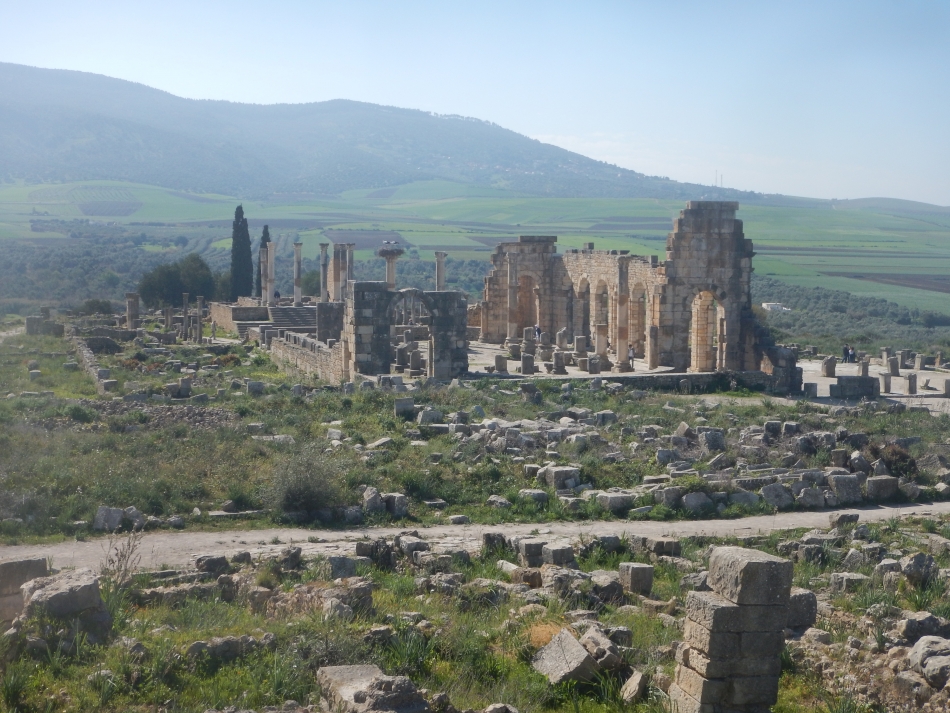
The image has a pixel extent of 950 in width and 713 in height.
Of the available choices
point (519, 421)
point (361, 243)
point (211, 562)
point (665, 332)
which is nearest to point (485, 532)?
point (211, 562)

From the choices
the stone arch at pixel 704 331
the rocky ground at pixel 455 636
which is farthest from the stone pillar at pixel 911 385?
the rocky ground at pixel 455 636

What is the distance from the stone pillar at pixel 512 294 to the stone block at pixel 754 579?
34094 millimetres

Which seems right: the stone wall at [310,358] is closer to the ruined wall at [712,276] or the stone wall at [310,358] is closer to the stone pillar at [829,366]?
the ruined wall at [712,276]

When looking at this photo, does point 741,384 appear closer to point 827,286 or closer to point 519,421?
point 519,421

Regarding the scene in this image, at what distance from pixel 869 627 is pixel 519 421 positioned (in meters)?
11.3

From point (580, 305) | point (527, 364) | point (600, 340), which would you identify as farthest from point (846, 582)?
point (580, 305)

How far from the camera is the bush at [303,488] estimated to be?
1523 cm

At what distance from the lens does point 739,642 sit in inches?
344

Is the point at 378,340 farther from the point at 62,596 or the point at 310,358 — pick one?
the point at 62,596

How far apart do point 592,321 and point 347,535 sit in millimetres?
26886

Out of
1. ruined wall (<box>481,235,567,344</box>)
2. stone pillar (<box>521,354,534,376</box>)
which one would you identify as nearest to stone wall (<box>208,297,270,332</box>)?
ruined wall (<box>481,235,567,344</box>)

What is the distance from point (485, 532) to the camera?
550 inches

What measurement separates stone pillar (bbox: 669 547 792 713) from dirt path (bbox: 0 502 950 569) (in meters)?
5.23

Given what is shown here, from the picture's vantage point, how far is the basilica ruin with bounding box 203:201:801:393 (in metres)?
30.1
